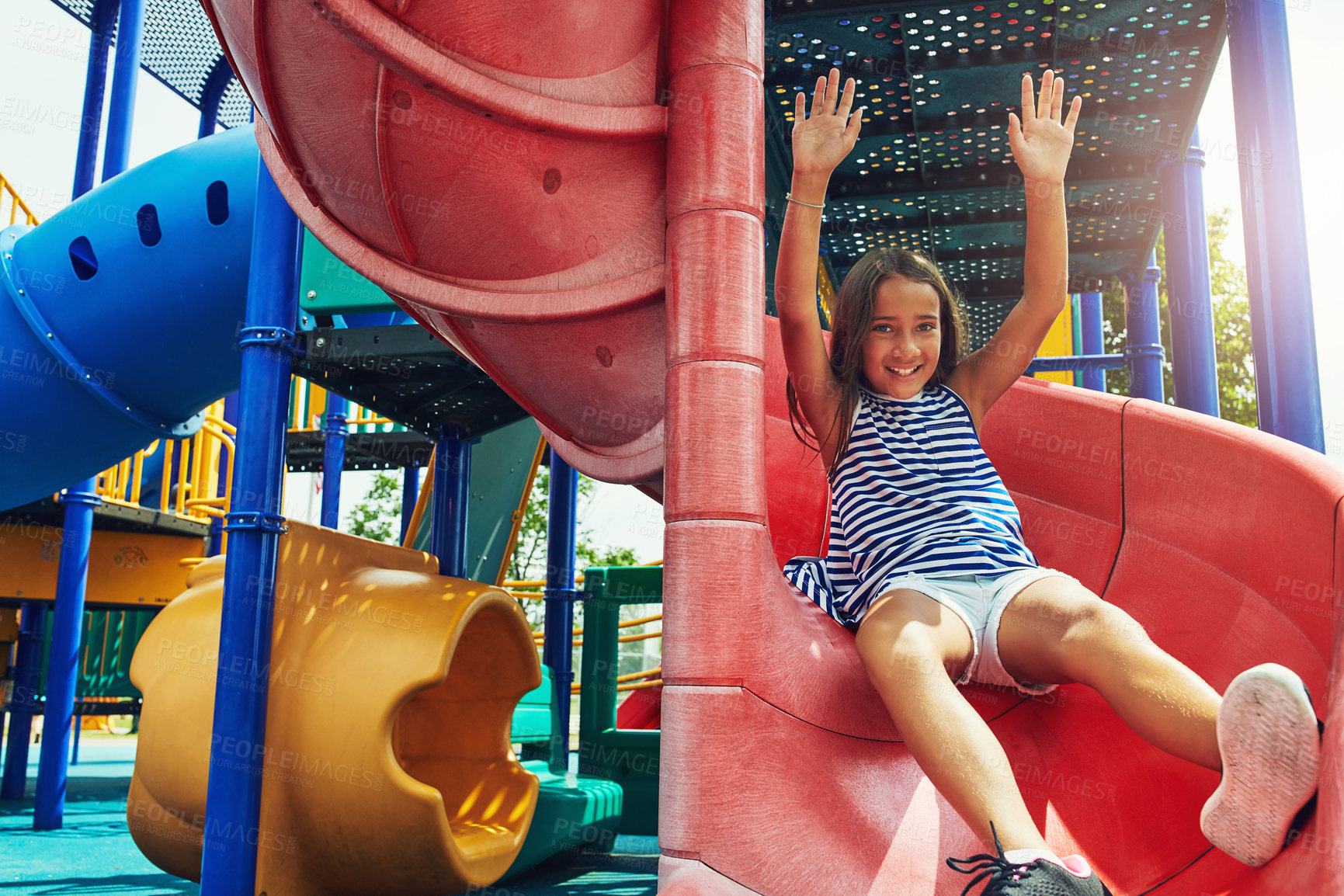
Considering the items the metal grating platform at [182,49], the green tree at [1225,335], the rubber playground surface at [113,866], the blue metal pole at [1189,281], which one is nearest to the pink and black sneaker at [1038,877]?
the rubber playground surface at [113,866]

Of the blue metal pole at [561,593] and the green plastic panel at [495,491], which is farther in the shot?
the green plastic panel at [495,491]

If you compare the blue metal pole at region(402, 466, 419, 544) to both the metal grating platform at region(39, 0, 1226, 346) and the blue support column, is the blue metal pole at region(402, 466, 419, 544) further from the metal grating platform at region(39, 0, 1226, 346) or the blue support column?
the metal grating platform at region(39, 0, 1226, 346)

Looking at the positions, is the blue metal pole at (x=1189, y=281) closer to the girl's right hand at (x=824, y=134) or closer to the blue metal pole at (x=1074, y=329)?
the girl's right hand at (x=824, y=134)

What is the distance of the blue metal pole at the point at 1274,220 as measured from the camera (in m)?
2.34

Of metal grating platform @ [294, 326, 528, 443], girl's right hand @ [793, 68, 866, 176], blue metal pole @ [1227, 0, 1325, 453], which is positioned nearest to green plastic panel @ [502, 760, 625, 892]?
metal grating platform @ [294, 326, 528, 443]

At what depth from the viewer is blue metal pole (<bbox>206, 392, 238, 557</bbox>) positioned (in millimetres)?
4740

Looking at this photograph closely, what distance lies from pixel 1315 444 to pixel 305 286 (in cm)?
276

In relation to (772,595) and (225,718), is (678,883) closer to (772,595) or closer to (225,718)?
(772,595)

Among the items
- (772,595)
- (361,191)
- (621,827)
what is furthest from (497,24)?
(621,827)

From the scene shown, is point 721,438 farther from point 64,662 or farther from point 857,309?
point 64,662

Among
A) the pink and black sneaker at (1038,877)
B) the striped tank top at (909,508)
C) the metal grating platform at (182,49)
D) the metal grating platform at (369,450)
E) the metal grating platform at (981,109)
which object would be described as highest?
the metal grating platform at (182,49)

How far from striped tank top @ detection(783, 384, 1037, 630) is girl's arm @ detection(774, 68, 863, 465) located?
201mm

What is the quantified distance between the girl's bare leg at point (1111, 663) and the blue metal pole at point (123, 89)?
5.28 metres

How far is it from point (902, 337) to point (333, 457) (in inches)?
183
